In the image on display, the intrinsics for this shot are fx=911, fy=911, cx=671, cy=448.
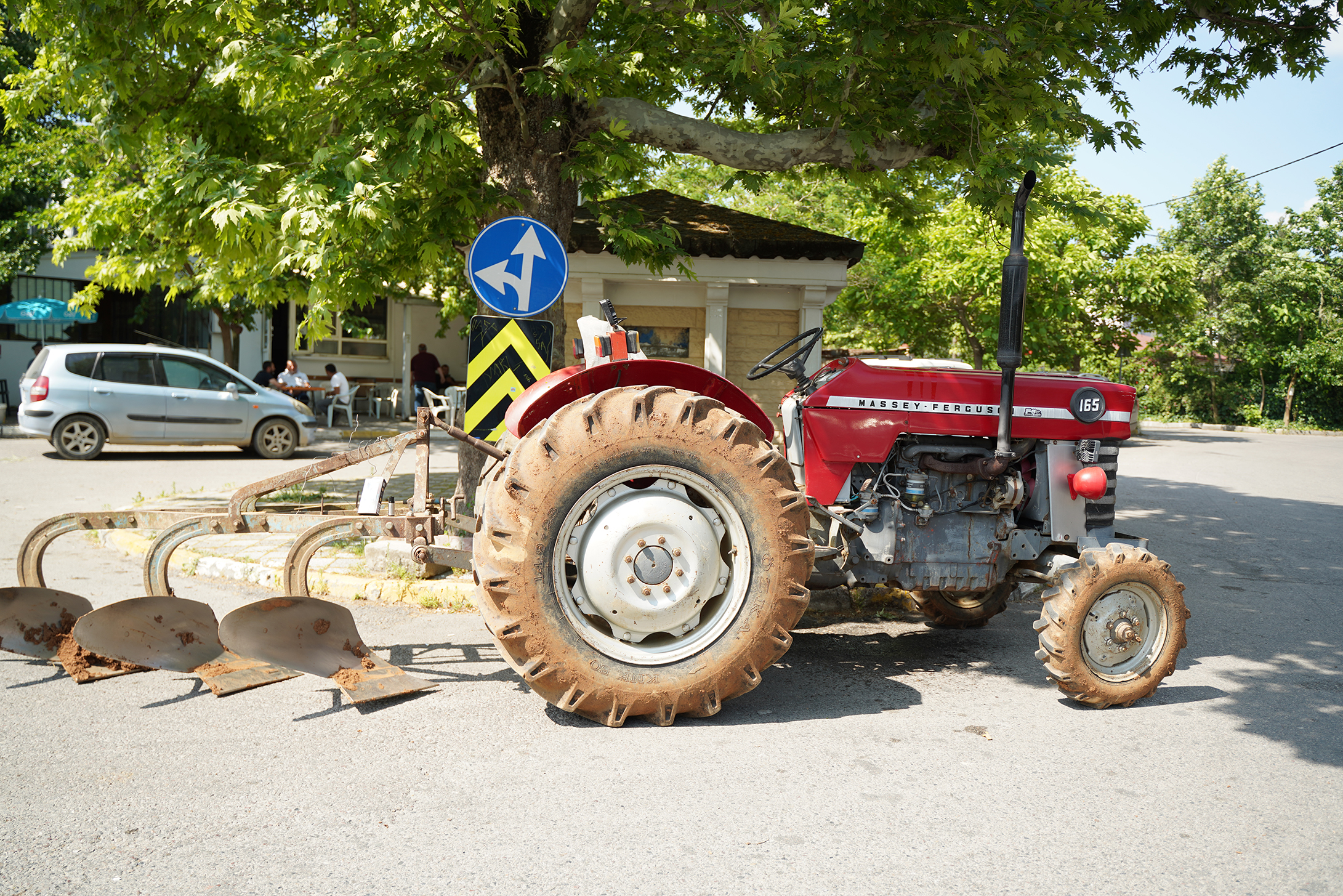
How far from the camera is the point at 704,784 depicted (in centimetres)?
329

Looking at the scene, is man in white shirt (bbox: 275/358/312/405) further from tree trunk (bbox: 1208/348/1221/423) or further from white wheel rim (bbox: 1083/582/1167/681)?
tree trunk (bbox: 1208/348/1221/423)

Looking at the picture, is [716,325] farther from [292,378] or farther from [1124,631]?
[292,378]

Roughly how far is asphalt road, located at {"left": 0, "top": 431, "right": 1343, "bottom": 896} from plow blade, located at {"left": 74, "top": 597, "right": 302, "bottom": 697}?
4.5 inches

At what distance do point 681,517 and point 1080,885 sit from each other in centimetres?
197

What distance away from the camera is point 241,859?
2699mm

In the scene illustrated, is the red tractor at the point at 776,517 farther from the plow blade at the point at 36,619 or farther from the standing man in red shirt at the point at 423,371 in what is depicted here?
the standing man in red shirt at the point at 423,371

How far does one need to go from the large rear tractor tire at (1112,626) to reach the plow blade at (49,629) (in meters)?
4.30

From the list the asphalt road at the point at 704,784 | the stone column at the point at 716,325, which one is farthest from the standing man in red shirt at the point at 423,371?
the asphalt road at the point at 704,784

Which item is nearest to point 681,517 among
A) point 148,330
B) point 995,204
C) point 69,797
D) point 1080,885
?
point 1080,885

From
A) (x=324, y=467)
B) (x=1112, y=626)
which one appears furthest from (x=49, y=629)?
(x=1112, y=626)

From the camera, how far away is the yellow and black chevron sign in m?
5.82

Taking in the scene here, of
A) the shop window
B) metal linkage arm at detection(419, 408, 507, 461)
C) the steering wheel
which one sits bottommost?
metal linkage arm at detection(419, 408, 507, 461)

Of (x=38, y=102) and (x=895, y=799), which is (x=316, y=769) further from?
(x=38, y=102)

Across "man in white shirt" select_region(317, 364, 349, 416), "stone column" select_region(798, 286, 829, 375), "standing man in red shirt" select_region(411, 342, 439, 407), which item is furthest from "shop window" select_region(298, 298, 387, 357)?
"stone column" select_region(798, 286, 829, 375)
